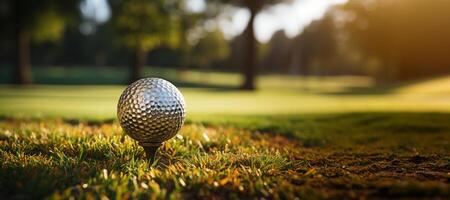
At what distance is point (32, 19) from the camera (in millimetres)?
40625

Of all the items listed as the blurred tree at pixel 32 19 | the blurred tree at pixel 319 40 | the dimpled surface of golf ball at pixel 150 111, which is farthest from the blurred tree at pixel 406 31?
the dimpled surface of golf ball at pixel 150 111

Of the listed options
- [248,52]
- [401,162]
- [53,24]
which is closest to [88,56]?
[53,24]

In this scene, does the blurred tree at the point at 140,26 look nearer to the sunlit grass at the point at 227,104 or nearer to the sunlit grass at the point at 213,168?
the sunlit grass at the point at 227,104

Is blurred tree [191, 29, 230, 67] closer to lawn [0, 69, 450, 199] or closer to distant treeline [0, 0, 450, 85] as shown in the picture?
distant treeline [0, 0, 450, 85]

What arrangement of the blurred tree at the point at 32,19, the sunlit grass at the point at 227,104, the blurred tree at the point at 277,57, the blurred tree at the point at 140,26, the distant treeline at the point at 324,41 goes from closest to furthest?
the sunlit grass at the point at 227,104, the blurred tree at the point at 32,19, the blurred tree at the point at 140,26, the distant treeline at the point at 324,41, the blurred tree at the point at 277,57

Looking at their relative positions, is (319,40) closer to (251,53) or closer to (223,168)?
(251,53)

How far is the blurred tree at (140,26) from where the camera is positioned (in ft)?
146

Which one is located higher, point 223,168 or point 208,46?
point 208,46

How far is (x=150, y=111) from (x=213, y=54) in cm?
6192

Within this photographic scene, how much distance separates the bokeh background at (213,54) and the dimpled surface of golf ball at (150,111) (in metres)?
8.07

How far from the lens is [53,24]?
1671 inches

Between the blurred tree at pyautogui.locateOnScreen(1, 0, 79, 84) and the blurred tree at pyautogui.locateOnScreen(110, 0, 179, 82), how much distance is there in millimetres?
4280

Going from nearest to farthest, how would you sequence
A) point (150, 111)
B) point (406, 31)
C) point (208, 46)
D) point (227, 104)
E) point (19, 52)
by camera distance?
point (150, 111) < point (227, 104) < point (19, 52) < point (406, 31) < point (208, 46)

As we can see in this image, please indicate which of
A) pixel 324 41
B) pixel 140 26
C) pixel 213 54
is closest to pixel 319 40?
pixel 324 41
